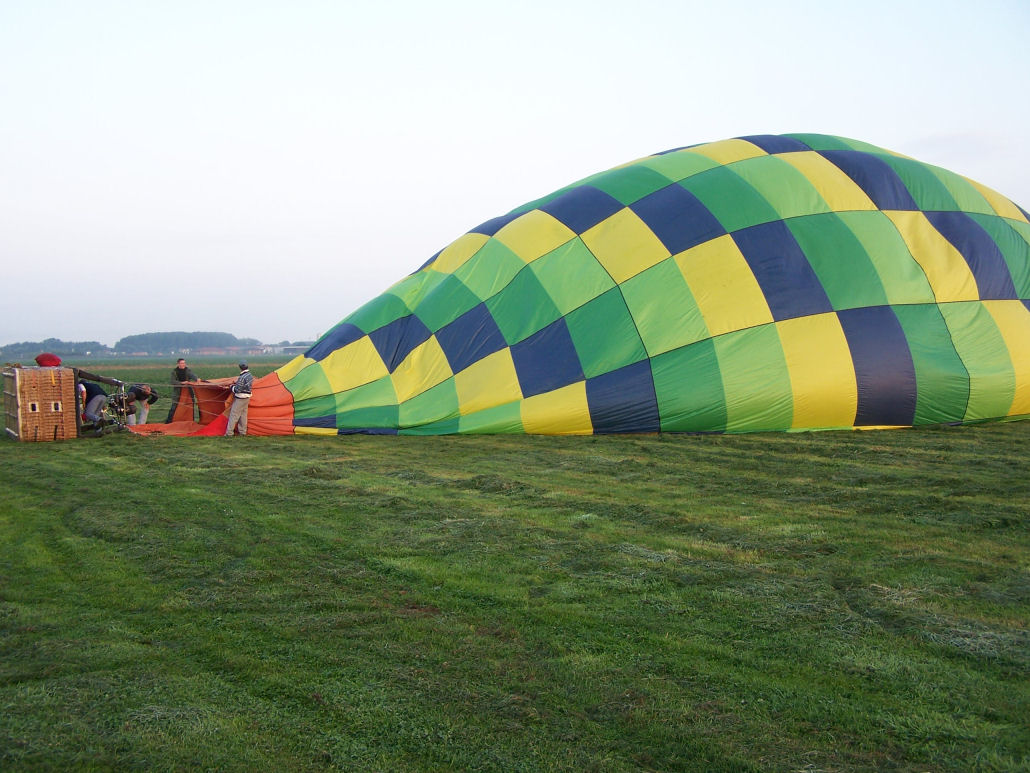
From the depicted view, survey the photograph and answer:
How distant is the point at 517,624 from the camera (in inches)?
126

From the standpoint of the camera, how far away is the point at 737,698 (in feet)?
8.45

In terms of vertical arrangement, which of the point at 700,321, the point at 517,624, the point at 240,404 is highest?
the point at 700,321

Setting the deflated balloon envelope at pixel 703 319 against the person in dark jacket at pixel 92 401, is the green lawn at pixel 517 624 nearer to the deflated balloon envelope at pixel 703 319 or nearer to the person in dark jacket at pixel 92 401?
the deflated balloon envelope at pixel 703 319

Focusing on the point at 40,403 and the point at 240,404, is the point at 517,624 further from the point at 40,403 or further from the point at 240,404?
the point at 40,403

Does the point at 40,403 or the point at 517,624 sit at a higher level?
the point at 40,403

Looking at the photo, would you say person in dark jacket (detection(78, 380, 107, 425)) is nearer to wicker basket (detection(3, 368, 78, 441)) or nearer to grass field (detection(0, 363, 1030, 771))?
wicker basket (detection(3, 368, 78, 441))

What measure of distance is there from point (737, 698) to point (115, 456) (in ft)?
21.9

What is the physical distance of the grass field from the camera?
232 cm

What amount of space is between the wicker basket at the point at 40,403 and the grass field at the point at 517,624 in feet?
9.30

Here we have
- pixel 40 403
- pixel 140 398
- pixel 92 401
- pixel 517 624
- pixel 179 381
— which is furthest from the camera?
pixel 179 381

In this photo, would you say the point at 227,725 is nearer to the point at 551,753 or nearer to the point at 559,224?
the point at 551,753

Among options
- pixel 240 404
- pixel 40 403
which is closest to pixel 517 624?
pixel 240 404

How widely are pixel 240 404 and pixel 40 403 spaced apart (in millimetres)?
2059

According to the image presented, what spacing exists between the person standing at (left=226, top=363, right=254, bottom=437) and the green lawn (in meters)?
2.89
